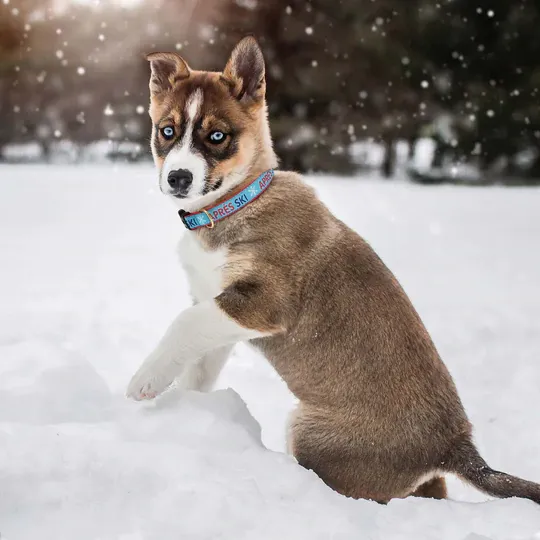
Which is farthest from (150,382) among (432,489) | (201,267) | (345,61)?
(345,61)

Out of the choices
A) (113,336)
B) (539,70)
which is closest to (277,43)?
(539,70)

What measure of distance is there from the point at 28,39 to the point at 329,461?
99.3 ft

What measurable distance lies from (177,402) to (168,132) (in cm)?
156

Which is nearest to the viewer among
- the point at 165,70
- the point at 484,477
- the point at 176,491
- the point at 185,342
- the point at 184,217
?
the point at 176,491

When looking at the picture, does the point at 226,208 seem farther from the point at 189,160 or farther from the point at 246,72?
the point at 246,72

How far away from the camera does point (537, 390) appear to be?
5.73 m

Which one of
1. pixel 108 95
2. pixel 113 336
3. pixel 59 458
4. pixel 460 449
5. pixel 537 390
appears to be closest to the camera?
pixel 59 458

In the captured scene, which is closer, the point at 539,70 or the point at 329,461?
the point at 329,461

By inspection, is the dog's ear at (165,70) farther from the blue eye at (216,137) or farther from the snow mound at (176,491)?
the snow mound at (176,491)

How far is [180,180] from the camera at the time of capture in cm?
366

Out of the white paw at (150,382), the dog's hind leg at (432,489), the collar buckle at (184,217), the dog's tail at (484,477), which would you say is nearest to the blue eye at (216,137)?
the collar buckle at (184,217)

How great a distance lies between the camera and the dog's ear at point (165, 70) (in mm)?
4191

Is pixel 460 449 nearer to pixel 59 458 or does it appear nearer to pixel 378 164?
pixel 59 458

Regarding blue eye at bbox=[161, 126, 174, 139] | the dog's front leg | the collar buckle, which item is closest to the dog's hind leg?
the dog's front leg
